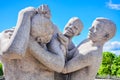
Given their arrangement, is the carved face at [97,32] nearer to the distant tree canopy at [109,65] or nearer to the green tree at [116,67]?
the green tree at [116,67]

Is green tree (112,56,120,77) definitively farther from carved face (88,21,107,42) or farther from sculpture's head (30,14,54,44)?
sculpture's head (30,14,54,44)

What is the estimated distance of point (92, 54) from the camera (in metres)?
4.78

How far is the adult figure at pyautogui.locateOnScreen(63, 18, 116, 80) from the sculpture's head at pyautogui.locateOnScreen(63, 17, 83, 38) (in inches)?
7.0

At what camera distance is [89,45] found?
16.2 feet

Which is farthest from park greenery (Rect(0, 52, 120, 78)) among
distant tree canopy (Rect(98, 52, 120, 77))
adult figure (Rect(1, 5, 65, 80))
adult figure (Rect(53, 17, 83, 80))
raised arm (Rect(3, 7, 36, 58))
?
raised arm (Rect(3, 7, 36, 58))

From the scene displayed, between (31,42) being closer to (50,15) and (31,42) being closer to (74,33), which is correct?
(50,15)

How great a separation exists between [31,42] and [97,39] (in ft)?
3.13

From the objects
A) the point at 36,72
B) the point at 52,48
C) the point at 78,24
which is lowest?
the point at 36,72

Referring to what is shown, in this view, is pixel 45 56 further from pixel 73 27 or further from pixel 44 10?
pixel 73 27

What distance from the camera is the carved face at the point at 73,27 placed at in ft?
16.3

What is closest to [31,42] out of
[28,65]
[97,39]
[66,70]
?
[28,65]

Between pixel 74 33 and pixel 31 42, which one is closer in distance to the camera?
pixel 31 42

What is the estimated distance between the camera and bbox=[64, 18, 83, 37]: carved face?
4.97 metres

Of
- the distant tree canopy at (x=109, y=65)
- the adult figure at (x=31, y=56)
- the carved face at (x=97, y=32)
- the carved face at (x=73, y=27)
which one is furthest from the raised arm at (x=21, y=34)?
the distant tree canopy at (x=109, y=65)
